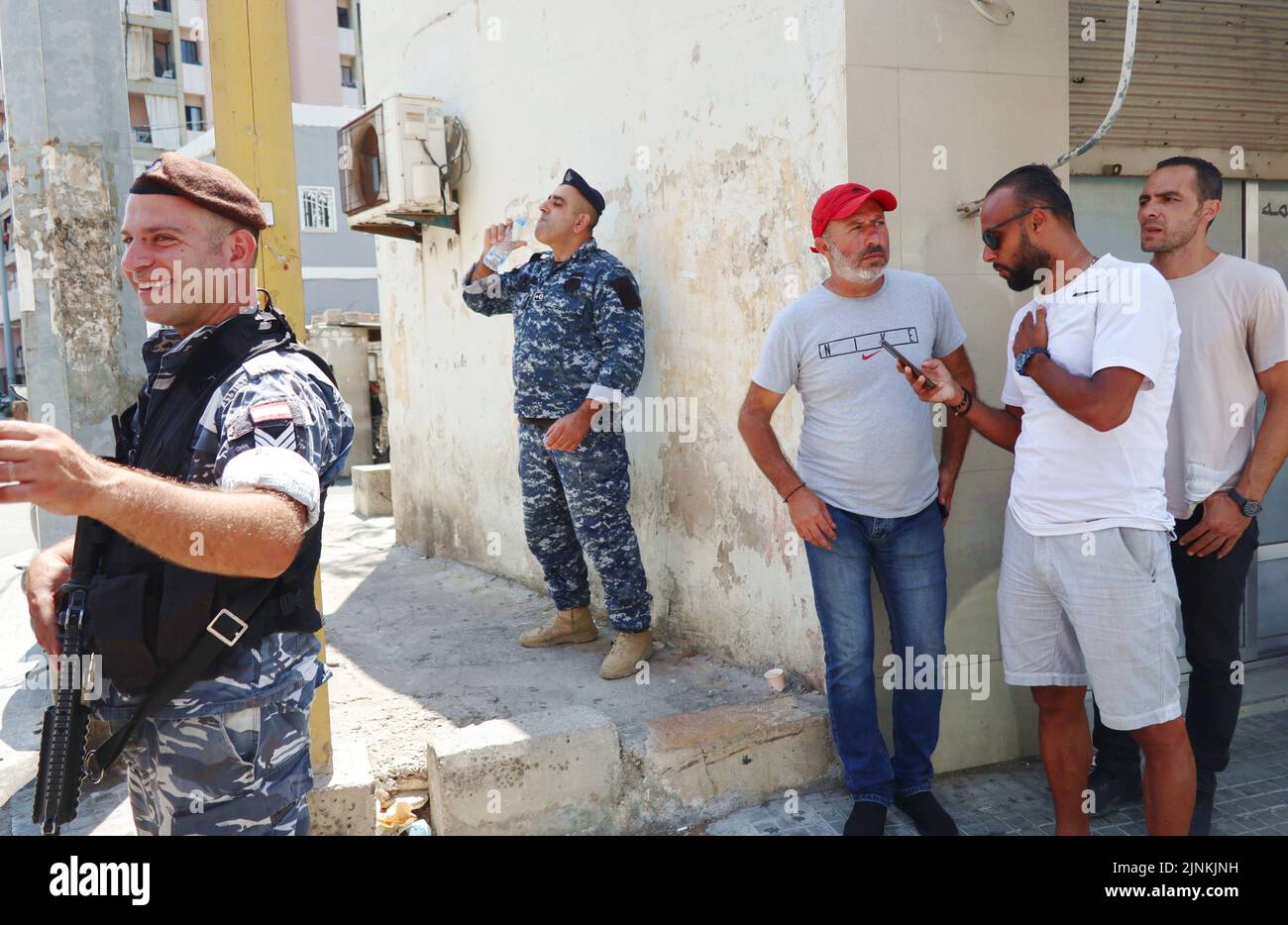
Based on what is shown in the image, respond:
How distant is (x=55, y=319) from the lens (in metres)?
3.34

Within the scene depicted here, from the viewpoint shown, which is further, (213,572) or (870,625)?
(870,625)

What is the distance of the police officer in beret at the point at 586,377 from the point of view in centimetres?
390

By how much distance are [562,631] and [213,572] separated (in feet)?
9.51

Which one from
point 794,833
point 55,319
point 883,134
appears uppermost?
point 883,134

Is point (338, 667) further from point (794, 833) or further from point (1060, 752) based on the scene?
point (1060, 752)

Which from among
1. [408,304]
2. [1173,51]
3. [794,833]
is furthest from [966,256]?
[408,304]

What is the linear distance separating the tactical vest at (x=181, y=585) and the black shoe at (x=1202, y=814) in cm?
270

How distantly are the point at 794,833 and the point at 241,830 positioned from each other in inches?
74.8

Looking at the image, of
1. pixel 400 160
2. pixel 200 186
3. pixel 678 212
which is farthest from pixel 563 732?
pixel 400 160

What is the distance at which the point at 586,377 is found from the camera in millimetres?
4047

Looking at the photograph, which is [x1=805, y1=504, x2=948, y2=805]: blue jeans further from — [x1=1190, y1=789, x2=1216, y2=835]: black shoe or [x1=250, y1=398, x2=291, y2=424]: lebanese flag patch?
[x1=250, y1=398, x2=291, y2=424]: lebanese flag patch

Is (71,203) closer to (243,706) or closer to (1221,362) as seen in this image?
(243,706)

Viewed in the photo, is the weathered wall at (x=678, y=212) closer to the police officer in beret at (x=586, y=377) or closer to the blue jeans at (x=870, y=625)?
the police officer in beret at (x=586, y=377)

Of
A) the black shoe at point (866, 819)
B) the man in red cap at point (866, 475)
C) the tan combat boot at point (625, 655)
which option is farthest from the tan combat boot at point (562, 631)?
the black shoe at point (866, 819)
